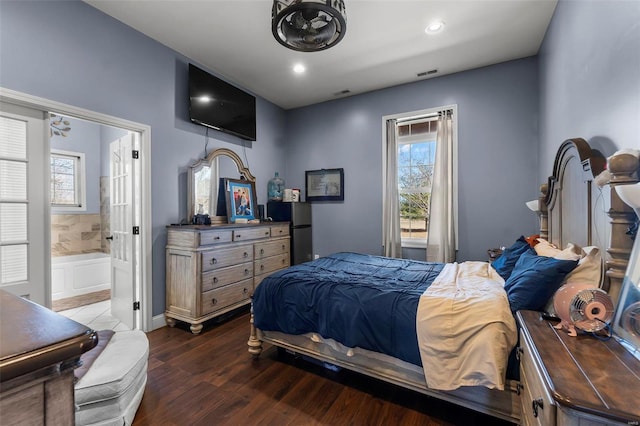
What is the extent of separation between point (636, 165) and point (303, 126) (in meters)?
4.26

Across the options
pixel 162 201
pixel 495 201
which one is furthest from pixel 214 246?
pixel 495 201

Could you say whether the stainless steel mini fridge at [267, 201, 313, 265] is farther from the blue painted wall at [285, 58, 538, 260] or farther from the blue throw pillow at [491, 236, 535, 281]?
the blue throw pillow at [491, 236, 535, 281]

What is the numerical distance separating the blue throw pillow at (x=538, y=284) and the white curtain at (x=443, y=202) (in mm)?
2099

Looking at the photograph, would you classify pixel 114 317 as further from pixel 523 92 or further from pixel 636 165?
pixel 523 92

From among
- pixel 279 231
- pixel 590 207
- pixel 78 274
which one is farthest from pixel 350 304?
pixel 78 274

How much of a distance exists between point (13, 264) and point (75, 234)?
9.18 ft

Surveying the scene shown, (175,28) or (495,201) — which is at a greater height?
(175,28)

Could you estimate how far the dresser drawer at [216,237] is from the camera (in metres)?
2.85

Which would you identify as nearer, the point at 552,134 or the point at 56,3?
the point at 56,3

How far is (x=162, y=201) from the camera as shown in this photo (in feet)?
10.00

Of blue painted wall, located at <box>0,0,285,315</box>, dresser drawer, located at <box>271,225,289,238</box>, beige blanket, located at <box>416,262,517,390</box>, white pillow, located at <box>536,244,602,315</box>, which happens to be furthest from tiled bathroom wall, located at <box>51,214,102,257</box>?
white pillow, located at <box>536,244,602,315</box>

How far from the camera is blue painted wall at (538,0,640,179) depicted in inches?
49.5

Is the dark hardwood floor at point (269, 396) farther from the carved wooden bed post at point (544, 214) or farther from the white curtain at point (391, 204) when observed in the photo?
the white curtain at point (391, 204)

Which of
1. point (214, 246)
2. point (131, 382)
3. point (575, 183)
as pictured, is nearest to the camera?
point (131, 382)
